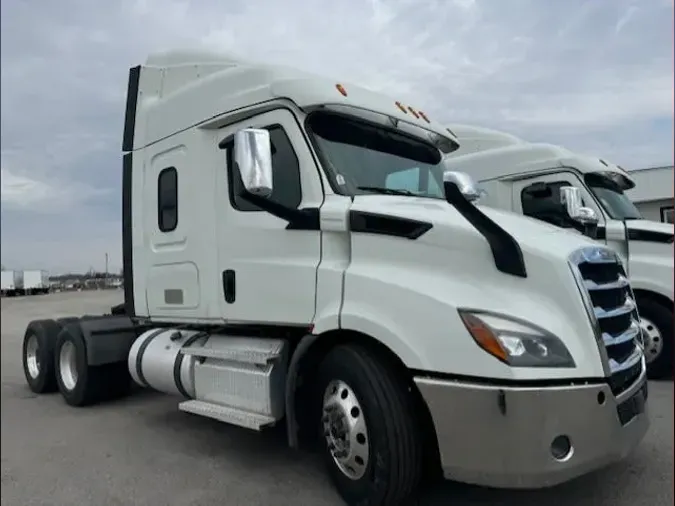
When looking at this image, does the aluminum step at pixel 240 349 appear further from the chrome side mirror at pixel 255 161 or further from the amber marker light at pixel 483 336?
the amber marker light at pixel 483 336

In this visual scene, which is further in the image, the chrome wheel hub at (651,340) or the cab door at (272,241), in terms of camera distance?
the cab door at (272,241)

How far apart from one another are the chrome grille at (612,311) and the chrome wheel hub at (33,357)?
621cm

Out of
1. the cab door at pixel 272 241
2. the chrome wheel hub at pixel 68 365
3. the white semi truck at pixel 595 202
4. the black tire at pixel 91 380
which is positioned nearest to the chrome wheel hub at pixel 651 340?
the white semi truck at pixel 595 202

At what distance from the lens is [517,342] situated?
281 centimetres

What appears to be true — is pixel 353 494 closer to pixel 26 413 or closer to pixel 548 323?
pixel 548 323

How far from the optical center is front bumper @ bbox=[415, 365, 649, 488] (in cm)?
274

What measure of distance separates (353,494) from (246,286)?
1.56 metres

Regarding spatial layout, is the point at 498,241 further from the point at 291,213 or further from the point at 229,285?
the point at 229,285

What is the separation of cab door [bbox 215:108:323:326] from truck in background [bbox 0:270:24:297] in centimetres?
131

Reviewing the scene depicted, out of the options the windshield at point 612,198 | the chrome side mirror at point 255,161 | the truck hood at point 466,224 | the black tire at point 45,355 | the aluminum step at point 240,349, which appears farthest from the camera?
the black tire at point 45,355

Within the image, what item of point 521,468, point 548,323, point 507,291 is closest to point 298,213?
point 507,291

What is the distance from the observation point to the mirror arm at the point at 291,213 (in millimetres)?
3740

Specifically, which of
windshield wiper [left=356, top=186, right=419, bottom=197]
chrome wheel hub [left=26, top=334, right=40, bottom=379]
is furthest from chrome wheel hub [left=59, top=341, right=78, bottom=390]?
windshield wiper [left=356, top=186, right=419, bottom=197]

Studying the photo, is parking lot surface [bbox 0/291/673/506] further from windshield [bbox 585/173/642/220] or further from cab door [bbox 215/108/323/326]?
windshield [bbox 585/173/642/220]
